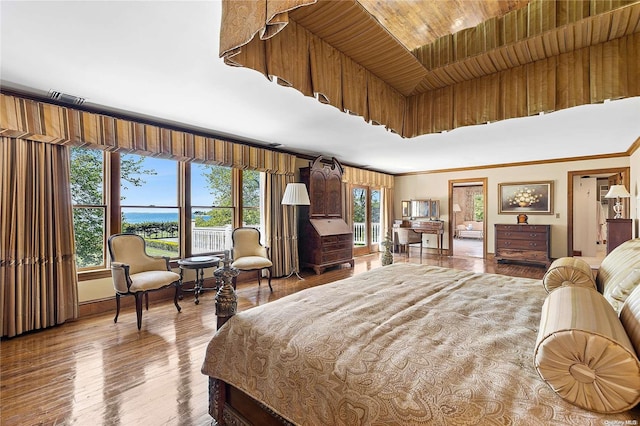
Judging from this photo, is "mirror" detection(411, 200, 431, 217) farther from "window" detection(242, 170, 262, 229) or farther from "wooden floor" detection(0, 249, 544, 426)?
"wooden floor" detection(0, 249, 544, 426)

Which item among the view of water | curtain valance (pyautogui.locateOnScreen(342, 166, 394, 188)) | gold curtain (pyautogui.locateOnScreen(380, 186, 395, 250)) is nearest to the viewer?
the view of water

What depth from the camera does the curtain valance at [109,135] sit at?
2680 mm

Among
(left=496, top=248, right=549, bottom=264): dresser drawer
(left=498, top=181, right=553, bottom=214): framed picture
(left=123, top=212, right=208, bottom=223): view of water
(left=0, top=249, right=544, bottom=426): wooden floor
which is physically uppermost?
(left=498, top=181, right=553, bottom=214): framed picture

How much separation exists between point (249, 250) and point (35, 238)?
2.36m

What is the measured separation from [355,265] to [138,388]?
4.79m

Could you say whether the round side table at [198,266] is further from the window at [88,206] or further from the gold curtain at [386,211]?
the gold curtain at [386,211]

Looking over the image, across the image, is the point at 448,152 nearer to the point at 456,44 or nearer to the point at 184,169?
the point at 456,44

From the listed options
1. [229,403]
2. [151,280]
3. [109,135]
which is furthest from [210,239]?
[229,403]

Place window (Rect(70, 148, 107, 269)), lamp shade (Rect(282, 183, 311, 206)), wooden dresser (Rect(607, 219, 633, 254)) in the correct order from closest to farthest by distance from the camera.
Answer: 1. window (Rect(70, 148, 107, 269))
2. wooden dresser (Rect(607, 219, 633, 254))
3. lamp shade (Rect(282, 183, 311, 206))

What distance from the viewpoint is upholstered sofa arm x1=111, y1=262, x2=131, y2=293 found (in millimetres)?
2939

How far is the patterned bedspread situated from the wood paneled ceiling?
5.34ft

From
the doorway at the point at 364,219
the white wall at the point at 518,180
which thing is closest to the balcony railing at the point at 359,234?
the doorway at the point at 364,219

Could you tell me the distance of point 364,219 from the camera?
773 cm

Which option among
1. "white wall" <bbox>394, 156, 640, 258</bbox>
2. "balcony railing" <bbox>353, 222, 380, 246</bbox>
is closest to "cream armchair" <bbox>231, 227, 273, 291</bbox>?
"balcony railing" <bbox>353, 222, 380, 246</bbox>
